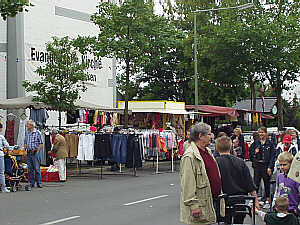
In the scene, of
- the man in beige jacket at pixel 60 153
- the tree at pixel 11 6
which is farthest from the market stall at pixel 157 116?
the tree at pixel 11 6

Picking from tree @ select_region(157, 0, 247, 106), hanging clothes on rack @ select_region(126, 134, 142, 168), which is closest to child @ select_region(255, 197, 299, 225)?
hanging clothes on rack @ select_region(126, 134, 142, 168)

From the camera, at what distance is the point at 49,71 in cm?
2236

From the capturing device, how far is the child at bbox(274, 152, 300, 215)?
25.0ft

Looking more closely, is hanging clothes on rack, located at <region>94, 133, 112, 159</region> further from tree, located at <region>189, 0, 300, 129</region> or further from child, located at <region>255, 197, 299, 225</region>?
tree, located at <region>189, 0, 300, 129</region>

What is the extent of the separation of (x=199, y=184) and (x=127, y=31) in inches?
754

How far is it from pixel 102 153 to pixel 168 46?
7.03m

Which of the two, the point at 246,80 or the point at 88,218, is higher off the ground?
the point at 246,80

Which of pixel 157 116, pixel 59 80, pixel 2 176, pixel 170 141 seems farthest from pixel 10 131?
pixel 157 116

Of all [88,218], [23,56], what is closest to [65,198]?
[88,218]

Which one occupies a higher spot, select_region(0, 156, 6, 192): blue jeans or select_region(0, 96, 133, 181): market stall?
select_region(0, 96, 133, 181): market stall

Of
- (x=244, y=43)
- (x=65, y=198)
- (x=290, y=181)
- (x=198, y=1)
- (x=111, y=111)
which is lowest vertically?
(x=65, y=198)

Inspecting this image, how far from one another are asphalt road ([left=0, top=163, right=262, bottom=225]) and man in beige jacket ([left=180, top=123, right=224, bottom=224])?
423 cm

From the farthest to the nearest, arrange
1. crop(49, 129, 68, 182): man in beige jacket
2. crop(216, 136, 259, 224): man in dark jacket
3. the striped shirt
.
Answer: crop(49, 129, 68, 182): man in beige jacket → the striped shirt → crop(216, 136, 259, 224): man in dark jacket

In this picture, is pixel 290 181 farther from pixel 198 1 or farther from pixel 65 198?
pixel 198 1
